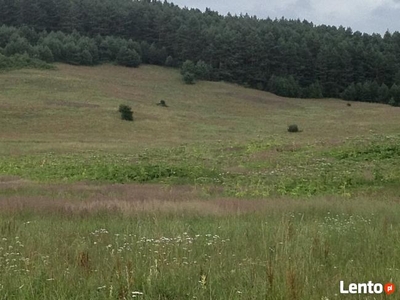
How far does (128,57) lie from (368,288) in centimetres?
9611

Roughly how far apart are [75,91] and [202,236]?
64419 millimetres

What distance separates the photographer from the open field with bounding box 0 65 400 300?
483 centimetres

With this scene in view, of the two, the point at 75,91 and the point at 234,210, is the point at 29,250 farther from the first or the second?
the point at 75,91

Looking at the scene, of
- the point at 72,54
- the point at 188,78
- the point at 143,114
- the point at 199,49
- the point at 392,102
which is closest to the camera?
the point at 143,114

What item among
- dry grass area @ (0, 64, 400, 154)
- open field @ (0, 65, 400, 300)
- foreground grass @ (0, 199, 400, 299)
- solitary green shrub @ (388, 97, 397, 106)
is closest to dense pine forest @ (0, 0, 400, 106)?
solitary green shrub @ (388, 97, 397, 106)

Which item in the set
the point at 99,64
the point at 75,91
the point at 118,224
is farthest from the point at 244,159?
the point at 99,64

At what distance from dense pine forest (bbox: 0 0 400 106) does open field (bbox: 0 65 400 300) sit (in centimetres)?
4774

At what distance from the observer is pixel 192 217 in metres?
9.87

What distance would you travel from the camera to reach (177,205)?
11477mm

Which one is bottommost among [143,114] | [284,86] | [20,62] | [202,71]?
[143,114]

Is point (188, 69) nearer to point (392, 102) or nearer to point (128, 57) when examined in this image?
point (128, 57)

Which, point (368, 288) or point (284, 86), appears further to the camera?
point (284, 86)

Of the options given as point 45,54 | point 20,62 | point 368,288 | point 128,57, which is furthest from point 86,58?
point 368,288

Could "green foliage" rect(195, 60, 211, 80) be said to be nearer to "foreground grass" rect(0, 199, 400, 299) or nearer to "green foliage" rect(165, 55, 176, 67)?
"green foliage" rect(165, 55, 176, 67)
